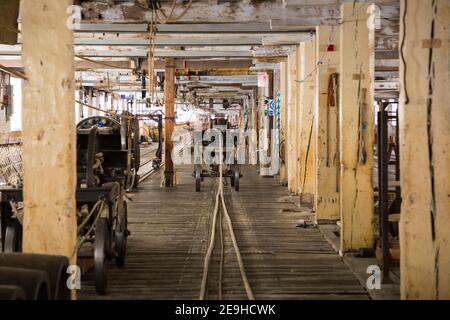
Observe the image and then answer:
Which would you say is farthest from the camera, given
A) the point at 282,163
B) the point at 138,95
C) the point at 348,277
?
the point at 138,95

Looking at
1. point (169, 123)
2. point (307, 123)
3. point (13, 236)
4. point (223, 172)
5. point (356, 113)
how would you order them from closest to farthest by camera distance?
point (13, 236)
point (356, 113)
point (307, 123)
point (169, 123)
point (223, 172)

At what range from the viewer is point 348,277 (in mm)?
5488

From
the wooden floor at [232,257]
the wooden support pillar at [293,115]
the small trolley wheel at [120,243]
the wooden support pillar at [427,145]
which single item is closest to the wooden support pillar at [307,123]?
the wooden floor at [232,257]

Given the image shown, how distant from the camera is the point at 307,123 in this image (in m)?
9.91

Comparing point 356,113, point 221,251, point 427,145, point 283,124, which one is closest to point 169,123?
point 283,124

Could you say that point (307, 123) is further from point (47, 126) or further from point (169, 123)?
point (47, 126)

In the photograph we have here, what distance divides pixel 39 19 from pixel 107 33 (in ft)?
21.0

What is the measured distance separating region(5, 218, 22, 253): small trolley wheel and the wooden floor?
705 mm

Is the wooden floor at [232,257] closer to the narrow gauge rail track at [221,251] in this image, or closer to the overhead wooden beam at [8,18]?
the narrow gauge rail track at [221,251]

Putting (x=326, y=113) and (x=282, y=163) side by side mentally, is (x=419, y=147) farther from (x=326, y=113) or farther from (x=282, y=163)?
(x=282, y=163)

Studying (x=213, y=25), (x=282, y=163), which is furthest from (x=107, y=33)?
(x=282, y=163)

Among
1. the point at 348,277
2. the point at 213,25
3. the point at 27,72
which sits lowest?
the point at 348,277

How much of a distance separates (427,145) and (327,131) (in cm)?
441

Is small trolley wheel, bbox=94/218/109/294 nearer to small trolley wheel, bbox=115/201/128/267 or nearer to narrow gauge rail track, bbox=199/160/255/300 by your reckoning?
small trolley wheel, bbox=115/201/128/267
